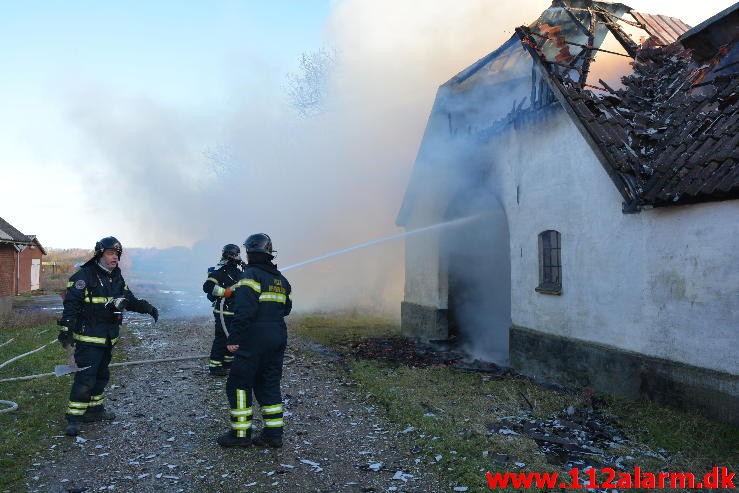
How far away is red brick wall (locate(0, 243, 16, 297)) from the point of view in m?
17.9

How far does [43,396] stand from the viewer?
21.3 ft

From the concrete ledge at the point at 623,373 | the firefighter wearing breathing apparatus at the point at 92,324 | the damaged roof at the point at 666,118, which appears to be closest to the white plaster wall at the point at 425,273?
the concrete ledge at the point at 623,373

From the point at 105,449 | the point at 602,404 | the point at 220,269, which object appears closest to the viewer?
the point at 105,449

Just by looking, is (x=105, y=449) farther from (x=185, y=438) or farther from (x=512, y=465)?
(x=512, y=465)

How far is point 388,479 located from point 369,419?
1.63 meters

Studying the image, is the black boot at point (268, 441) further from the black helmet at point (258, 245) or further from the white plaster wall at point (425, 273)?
the white plaster wall at point (425, 273)

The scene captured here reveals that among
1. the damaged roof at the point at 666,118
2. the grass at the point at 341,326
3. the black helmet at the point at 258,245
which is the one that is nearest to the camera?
the black helmet at the point at 258,245

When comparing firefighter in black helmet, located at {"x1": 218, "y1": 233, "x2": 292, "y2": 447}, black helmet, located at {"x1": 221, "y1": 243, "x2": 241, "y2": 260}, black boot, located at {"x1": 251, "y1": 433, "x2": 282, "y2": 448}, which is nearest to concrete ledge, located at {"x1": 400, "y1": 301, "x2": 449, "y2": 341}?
black helmet, located at {"x1": 221, "y1": 243, "x2": 241, "y2": 260}

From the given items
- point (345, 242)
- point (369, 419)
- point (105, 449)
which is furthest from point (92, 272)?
point (345, 242)

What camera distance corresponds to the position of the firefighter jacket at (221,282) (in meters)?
7.87

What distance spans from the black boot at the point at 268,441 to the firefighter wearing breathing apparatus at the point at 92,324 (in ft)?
6.58

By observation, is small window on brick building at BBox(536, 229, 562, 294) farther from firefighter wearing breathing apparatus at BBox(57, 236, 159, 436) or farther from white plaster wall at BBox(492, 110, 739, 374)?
firefighter wearing breathing apparatus at BBox(57, 236, 159, 436)

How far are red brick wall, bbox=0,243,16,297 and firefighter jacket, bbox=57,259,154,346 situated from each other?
15732mm

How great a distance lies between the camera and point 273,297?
494 cm
